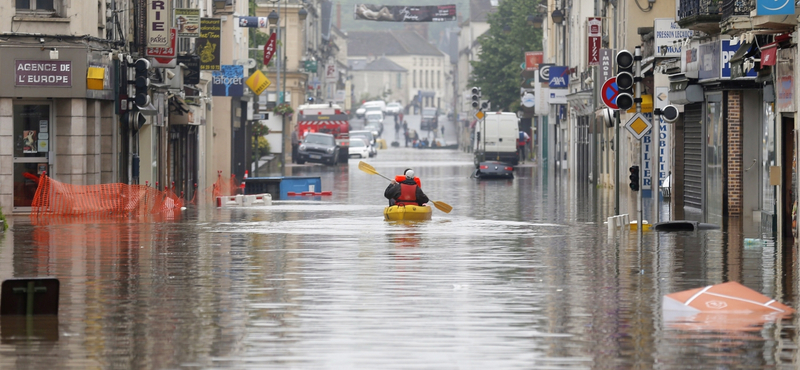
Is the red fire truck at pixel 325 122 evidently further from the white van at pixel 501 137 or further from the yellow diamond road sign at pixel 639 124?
the yellow diamond road sign at pixel 639 124

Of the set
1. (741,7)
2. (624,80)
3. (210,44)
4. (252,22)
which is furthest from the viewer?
(252,22)

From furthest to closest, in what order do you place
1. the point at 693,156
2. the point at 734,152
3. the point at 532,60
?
the point at 532,60
the point at 693,156
the point at 734,152

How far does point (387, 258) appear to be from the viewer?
714 inches

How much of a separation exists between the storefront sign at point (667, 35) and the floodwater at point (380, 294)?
8.42 metres

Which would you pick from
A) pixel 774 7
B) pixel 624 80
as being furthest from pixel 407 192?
pixel 774 7

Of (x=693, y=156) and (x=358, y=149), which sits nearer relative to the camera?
(x=693, y=156)

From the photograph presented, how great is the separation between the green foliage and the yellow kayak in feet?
212

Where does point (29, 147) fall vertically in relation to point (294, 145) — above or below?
below

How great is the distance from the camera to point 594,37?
159 ft

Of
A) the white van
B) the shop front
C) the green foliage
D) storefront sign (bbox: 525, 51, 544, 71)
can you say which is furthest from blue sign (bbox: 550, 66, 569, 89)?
the shop front

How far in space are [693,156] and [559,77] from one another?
30.3 m

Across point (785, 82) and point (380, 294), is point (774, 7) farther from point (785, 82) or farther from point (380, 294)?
point (380, 294)

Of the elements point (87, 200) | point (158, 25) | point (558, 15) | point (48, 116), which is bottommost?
point (87, 200)

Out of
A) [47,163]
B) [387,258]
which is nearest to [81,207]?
[47,163]
